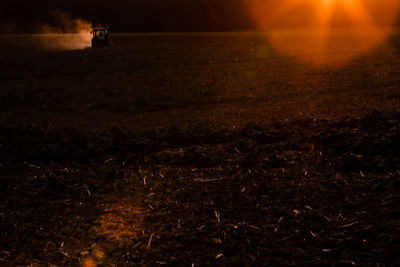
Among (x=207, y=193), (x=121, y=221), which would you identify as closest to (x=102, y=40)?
(x=207, y=193)

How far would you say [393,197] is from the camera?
3.49 meters

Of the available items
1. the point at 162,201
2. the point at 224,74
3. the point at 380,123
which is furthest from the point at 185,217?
the point at 224,74

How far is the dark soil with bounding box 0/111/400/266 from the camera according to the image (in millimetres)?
2900

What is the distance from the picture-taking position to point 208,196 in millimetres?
3738

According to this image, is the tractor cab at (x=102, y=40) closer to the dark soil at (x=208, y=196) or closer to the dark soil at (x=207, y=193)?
the dark soil at (x=207, y=193)

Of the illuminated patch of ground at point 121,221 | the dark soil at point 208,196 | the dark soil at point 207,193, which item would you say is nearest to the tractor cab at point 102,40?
the dark soil at point 207,193

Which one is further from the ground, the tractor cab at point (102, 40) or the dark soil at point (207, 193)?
the tractor cab at point (102, 40)

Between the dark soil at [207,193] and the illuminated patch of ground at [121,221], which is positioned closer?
the dark soil at [207,193]

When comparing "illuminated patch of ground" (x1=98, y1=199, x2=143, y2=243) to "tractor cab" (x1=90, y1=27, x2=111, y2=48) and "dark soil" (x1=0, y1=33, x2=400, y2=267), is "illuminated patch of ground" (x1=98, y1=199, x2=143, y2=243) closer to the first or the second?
"dark soil" (x1=0, y1=33, x2=400, y2=267)

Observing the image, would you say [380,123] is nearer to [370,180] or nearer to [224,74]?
[370,180]

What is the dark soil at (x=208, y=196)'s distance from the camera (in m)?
2.90

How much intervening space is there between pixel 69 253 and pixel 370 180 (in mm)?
2559

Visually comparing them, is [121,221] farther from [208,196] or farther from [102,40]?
[102,40]

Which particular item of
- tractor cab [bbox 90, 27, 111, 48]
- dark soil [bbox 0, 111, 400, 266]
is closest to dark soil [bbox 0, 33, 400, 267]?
dark soil [bbox 0, 111, 400, 266]
